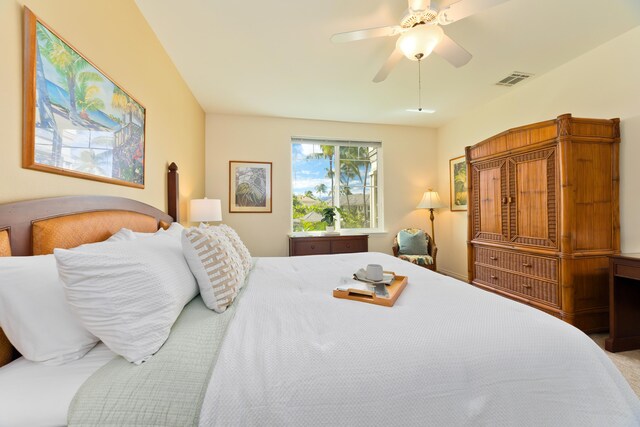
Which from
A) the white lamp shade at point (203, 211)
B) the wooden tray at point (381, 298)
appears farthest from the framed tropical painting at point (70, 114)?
the wooden tray at point (381, 298)

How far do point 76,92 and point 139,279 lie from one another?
1043 mm

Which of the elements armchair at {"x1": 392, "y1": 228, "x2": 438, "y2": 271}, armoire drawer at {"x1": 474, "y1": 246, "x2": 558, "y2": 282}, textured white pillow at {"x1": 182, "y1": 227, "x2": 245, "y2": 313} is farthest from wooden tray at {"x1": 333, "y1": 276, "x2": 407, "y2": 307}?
armchair at {"x1": 392, "y1": 228, "x2": 438, "y2": 271}

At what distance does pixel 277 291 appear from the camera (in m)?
1.49

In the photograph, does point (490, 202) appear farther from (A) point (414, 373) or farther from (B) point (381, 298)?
(A) point (414, 373)

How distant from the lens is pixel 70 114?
1254mm

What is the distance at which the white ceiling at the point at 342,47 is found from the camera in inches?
→ 77.2

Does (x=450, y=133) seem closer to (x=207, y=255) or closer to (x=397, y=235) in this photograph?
(x=397, y=235)

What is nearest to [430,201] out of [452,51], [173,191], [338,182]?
[338,182]

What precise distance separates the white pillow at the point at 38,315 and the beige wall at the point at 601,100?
3762 millimetres

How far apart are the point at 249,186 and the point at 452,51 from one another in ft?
9.86

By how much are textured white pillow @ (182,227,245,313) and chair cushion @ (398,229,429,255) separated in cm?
323

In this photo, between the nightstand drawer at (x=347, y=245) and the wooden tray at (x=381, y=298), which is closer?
the wooden tray at (x=381, y=298)

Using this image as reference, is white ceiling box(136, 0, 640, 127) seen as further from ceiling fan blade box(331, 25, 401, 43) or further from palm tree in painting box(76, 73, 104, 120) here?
palm tree in painting box(76, 73, 104, 120)

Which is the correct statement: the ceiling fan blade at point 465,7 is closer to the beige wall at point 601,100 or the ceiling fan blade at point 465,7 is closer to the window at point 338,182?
the beige wall at point 601,100
